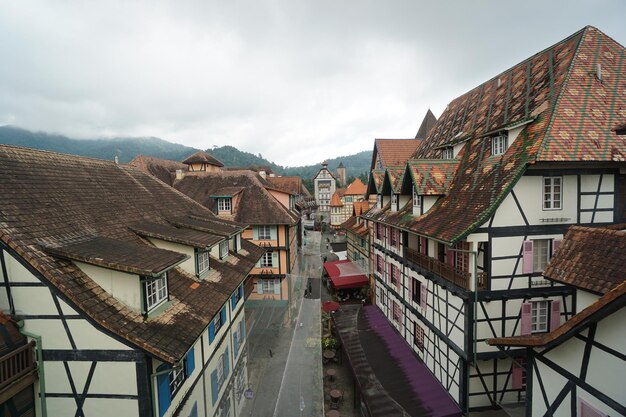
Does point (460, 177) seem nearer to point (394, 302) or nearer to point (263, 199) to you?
point (394, 302)

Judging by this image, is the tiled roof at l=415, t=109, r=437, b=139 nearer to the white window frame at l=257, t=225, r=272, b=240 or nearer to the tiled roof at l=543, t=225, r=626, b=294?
the white window frame at l=257, t=225, r=272, b=240

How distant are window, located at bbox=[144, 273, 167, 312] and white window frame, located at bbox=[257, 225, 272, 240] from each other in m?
16.8

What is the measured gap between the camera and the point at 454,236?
12000mm

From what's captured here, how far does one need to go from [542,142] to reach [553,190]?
81.7 inches

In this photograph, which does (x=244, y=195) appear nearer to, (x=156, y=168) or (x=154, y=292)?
(x=156, y=168)

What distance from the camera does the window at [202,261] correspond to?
495 inches

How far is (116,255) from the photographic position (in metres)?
8.50

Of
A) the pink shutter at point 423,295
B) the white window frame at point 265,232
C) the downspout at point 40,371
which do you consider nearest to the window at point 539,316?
the pink shutter at point 423,295

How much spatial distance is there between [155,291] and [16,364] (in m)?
3.22

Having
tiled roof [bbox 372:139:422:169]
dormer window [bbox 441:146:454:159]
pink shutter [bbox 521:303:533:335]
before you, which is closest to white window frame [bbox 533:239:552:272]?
pink shutter [bbox 521:303:533:335]

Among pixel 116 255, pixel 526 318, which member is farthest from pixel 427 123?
pixel 116 255

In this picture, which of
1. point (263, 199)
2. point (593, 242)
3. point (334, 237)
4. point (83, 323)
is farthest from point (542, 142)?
point (334, 237)

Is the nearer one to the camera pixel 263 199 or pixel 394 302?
pixel 394 302

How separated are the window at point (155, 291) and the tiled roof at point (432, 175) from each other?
12.0 meters
